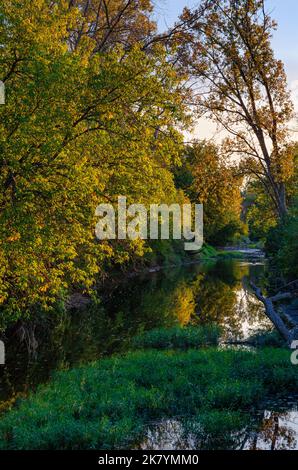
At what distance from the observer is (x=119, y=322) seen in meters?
25.0

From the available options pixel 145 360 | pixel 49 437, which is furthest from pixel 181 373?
pixel 49 437

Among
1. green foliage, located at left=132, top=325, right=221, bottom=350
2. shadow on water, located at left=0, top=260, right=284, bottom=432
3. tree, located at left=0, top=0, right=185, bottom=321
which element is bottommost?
shadow on water, located at left=0, top=260, right=284, bottom=432

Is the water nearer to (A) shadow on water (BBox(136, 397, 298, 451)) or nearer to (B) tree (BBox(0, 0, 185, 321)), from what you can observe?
(A) shadow on water (BBox(136, 397, 298, 451))

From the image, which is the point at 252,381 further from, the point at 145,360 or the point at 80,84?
the point at 80,84

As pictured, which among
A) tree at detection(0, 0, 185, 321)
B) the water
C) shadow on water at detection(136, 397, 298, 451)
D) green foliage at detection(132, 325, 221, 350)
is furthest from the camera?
green foliage at detection(132, 325, 221, 350)

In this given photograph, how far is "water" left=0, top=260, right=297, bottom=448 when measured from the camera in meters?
16.6

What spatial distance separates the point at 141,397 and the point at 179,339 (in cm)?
699

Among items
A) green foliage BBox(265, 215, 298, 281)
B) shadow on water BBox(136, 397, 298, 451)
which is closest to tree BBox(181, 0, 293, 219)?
green foliage BBox(265, 215, 298, 281)

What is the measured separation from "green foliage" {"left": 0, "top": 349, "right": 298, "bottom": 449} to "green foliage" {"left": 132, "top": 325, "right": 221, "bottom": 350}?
95.4 inches

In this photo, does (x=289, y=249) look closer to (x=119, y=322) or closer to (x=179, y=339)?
(x=119, y=322)

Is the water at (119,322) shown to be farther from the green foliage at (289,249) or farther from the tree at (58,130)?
the tree at (58,130)

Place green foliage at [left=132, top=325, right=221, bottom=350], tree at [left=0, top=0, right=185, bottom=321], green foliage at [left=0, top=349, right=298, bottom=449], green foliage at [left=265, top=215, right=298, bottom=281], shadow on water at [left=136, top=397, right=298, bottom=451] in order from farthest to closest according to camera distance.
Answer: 1. green foliage at [left=265, top=215, right=298, bottom=281]
2. green foliage at [left=132, top=325, right=221, bottom=350]
3. tree at [left=0, top=0, right=185, bottom=321]
4. green foliage at [left=0, top=349, right=298, bottom=449]
5. shadow on water at [left=136, top=397, right=298, bottom=451]

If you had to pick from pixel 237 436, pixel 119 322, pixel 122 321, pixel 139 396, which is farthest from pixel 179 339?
pixel 237 436

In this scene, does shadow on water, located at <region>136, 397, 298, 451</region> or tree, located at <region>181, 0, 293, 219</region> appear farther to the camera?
tree, located at <region>181, 0, 293, 219</region>
